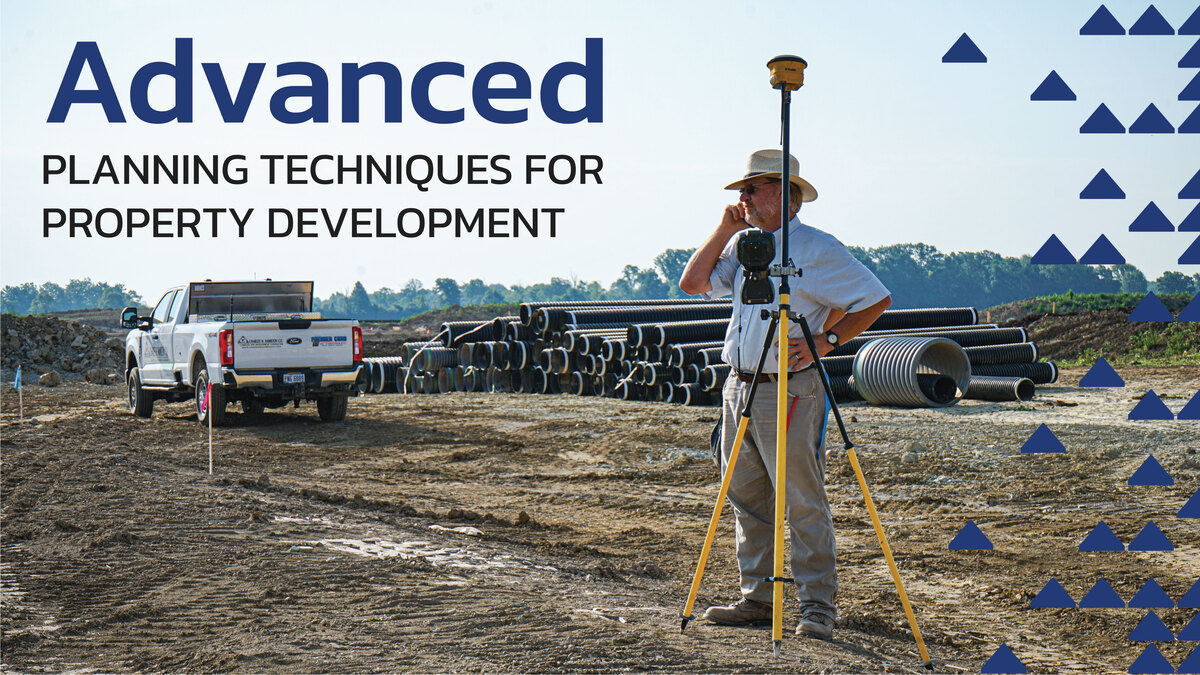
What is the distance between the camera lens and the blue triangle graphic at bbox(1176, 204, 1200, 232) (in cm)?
503

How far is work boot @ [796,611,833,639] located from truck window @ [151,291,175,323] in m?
16.6

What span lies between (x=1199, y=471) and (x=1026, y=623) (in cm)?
616

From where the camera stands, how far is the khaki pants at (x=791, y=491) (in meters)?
4.98

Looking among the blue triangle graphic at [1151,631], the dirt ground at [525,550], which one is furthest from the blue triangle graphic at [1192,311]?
the dirt ground at [525,550]

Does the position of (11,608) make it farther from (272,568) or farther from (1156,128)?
(1156,128)

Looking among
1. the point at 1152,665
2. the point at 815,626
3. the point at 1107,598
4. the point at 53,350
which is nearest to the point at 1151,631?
the point at 1152,665

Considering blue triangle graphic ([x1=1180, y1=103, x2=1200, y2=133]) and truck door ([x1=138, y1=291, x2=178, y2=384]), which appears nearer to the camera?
blue triangle graphic ([x1=1180, y1=103, x2=1200, y2=133])

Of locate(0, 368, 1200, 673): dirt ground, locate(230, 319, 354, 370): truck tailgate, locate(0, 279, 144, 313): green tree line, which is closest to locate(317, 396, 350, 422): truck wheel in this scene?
locate(230, 319, 354, 370): truck tailgate

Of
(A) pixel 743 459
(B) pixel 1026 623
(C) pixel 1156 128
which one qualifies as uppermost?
(C) pixel 1156 128

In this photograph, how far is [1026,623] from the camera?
6152mm

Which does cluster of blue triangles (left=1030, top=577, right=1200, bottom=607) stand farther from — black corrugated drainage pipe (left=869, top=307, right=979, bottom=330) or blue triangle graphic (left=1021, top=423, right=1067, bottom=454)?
black corrugated drainage pipe (left=869, top=307, right=979, bottom=330)

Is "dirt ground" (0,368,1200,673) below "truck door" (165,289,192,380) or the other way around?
below

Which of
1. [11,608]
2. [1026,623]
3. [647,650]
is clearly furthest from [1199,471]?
[11,608]

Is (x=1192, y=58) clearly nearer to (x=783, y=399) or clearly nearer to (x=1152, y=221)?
(x=1152, y=221)
